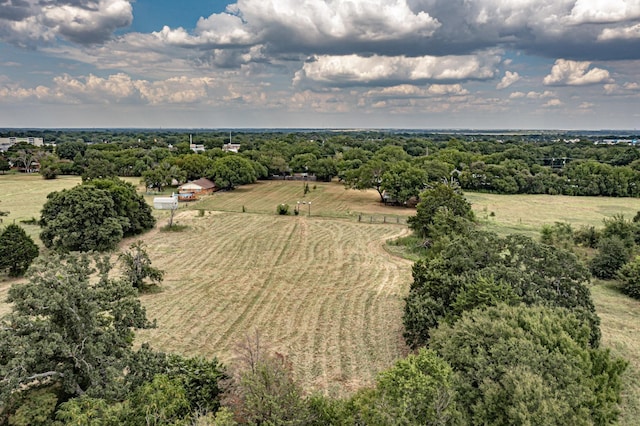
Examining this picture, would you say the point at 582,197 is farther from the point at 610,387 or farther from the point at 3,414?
the point at 3,414

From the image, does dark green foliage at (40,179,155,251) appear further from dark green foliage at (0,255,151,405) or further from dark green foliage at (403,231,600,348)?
dark green foliage at (403,231,600,348)

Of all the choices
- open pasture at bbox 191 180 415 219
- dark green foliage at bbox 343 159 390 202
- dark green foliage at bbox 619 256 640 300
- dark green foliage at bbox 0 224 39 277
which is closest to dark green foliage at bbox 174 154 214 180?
open pasture at bbox 191 180 415 219

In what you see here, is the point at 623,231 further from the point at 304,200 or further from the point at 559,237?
the point at 304,200

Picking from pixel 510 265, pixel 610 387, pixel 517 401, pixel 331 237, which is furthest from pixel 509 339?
pixel 331 237

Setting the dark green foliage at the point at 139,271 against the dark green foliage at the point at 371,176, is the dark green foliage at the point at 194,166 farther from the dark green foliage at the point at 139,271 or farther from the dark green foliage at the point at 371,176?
the dark green foliage at the point at 139,271

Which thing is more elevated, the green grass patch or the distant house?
the distant house

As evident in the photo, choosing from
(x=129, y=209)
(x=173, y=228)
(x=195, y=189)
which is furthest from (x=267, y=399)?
(x=195, y=189)
